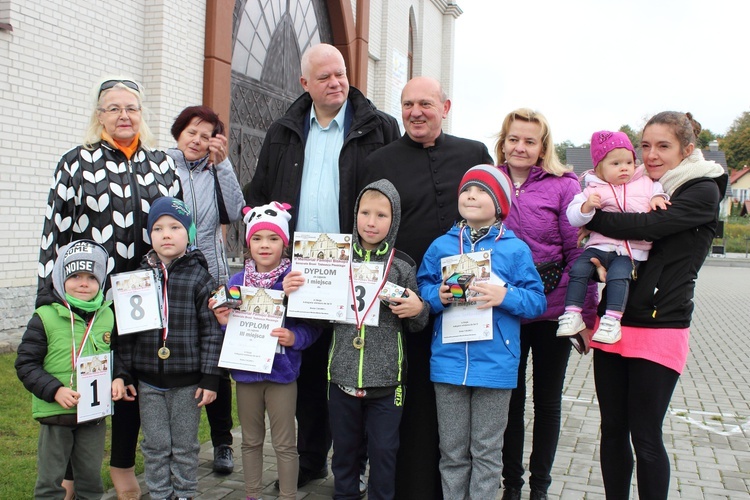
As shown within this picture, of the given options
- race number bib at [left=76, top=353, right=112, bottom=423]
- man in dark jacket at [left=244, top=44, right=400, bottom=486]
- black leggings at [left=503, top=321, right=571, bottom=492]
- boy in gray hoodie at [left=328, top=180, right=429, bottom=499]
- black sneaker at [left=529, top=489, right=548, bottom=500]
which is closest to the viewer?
race number bib at [left=76, top=353, right=112, bottom=423]

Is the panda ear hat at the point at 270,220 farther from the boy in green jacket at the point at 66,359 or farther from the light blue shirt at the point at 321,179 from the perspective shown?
the boy in green jacket at the point at 66,359

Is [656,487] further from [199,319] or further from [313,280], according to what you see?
[199,319]

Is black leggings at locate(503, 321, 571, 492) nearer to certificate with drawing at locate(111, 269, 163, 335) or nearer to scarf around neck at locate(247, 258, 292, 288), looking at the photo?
scarf around neck at locate(247, 258, 292, 288)

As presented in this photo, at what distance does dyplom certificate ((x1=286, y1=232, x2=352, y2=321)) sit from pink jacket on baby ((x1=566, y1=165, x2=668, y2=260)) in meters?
1.25

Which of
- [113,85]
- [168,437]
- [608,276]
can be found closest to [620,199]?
[608,276]

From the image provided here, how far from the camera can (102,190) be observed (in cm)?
380

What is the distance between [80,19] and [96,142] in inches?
208

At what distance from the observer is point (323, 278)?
370 cm

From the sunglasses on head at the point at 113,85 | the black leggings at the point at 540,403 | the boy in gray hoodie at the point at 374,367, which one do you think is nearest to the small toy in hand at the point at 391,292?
the boy in gray hoodie at the point at 374,367

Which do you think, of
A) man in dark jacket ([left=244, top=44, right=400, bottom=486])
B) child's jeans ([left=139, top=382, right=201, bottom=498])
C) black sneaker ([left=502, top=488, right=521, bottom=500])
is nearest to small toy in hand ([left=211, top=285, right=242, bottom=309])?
child's jeans ([left=139, top=382, right=201, bottom=498])

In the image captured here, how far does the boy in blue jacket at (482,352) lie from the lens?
3488 mm

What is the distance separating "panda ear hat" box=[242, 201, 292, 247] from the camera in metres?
3.85

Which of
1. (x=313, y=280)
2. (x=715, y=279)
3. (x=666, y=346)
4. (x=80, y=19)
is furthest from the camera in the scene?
(x=715, y=279)

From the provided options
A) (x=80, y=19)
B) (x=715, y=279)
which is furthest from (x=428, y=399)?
(x=715, y=279)
